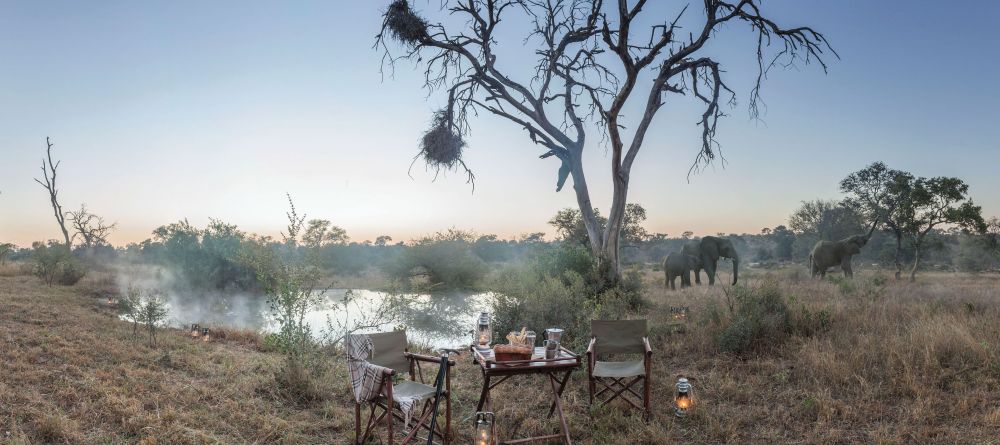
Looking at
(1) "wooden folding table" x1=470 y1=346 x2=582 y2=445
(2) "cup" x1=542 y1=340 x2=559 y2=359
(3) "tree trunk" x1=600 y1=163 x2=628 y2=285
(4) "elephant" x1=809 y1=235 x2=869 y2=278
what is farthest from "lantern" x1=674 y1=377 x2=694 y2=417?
(4) "elephant" x1=809 y1=235 x2=869 y2=278

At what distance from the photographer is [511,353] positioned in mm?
4230

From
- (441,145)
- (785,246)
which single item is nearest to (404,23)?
(441,145)

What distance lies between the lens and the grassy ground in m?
4.27

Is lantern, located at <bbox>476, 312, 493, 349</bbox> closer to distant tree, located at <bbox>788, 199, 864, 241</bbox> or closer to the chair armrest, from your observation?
the chair armrest

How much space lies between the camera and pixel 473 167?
13.4m

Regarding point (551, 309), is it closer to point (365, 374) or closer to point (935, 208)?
point (365, 374)

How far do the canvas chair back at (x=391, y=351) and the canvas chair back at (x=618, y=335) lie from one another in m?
1.87

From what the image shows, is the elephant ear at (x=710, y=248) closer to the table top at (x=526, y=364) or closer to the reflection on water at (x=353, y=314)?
the reflection on water at (x=353, y=314)

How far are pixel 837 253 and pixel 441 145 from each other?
1254cm

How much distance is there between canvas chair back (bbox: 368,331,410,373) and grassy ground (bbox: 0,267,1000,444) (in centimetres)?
66

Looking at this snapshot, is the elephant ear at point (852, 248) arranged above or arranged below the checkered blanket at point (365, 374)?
above

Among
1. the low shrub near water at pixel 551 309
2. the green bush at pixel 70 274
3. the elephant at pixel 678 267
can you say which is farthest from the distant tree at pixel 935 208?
the green bush at pixel 70 274

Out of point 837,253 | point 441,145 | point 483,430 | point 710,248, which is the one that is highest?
point 441,145

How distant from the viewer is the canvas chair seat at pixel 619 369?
475 centimetres
